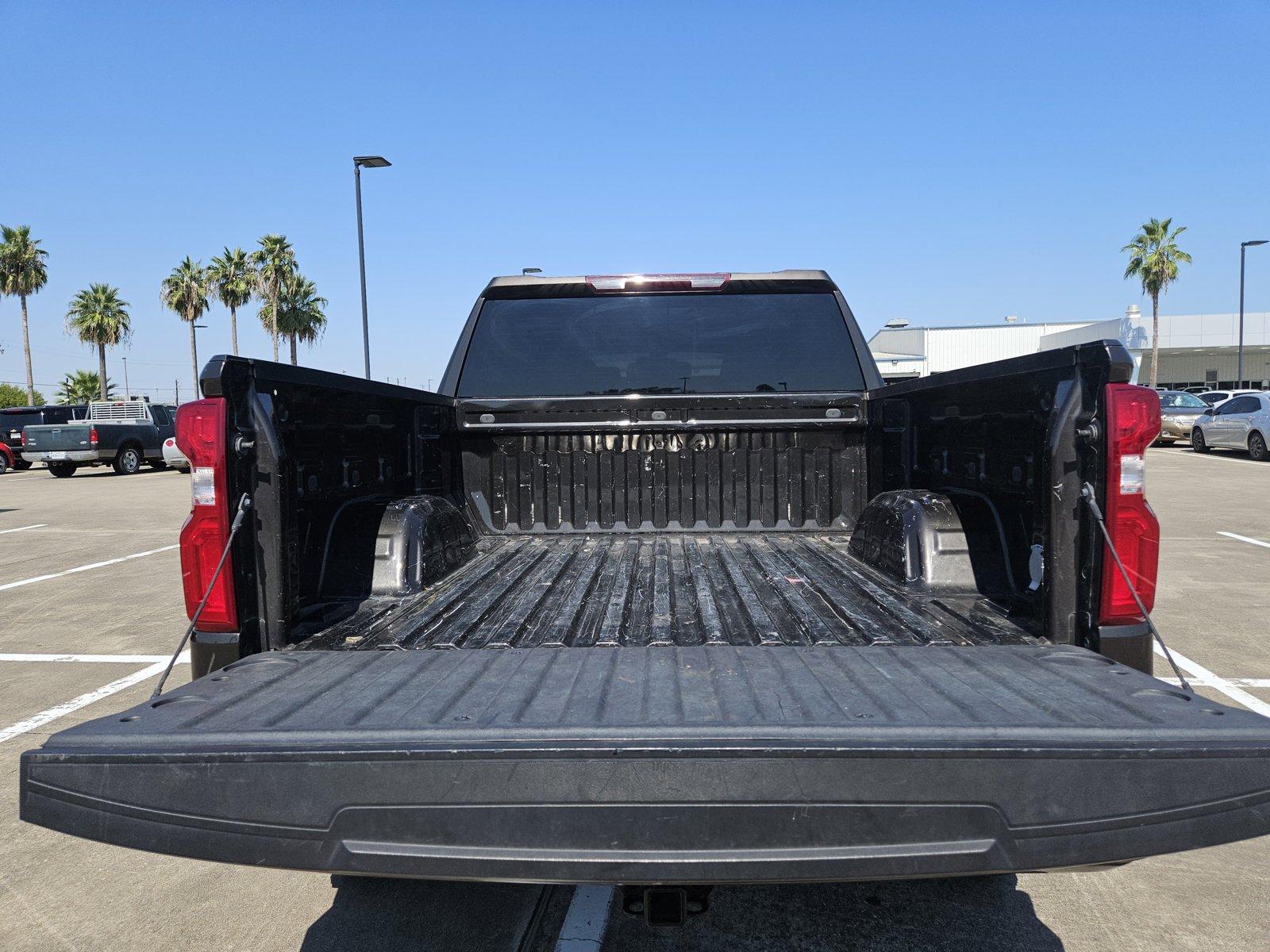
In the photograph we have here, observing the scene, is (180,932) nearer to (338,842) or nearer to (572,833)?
(338,842)

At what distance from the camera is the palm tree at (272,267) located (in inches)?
1816

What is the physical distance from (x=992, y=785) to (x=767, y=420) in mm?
2582

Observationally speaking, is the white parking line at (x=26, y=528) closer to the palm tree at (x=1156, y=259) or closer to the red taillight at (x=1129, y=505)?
the red taillight at (x=1129, y=505)

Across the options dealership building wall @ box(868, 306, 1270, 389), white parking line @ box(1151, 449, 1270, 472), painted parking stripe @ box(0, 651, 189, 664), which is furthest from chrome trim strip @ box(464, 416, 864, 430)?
dealership building wall @ box(868, 306, 1270, 389)

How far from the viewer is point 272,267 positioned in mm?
46625

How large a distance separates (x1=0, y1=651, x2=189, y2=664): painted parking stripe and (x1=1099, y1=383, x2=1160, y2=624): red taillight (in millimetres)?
5671

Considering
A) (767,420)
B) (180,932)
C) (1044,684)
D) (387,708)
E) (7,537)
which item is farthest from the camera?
(7,537)

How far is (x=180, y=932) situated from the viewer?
108 inches

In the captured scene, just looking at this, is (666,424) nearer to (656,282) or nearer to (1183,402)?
(656,282)

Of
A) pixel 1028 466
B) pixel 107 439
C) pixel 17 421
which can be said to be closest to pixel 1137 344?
pixel 107 439

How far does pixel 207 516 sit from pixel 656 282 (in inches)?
97.1

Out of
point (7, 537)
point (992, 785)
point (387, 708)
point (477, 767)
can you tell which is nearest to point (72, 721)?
point (387, 708)

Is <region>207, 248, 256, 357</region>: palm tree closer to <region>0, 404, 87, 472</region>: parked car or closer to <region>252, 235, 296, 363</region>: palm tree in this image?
<region>252, 235, 296, 363</region>: palm tree

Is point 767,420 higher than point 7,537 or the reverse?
higher
